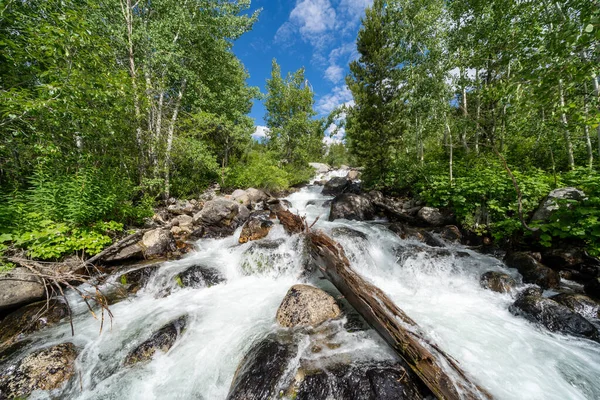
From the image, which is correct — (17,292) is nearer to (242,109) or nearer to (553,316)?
(553,316)

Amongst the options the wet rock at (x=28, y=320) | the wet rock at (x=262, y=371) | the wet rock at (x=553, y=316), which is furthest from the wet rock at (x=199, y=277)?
the wet rock at (x=553, y=316)

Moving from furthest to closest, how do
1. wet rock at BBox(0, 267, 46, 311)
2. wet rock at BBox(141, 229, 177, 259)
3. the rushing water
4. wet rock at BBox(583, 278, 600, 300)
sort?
wet rock at BBox(141, 229, 177, 259)
wet rock at BBox(583, 278, 600, 300)
wet rock at BBox(0, 267, 46, 311)
the rushing water

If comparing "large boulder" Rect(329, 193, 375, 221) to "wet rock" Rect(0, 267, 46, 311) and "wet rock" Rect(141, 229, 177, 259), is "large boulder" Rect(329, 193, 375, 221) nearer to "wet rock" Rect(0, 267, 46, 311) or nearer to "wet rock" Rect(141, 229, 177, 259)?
"wet rock" Rect(141, 229, 177, 259)

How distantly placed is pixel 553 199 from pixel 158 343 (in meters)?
9.56

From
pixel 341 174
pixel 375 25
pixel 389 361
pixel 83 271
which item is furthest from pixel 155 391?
pixel 341 174

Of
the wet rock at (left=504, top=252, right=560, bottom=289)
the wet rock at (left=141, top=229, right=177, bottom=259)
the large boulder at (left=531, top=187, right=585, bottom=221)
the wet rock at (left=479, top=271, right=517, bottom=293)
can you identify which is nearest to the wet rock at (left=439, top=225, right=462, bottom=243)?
the wet rock at (left=504, top=252, right=560, bottom=289)

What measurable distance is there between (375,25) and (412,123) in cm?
671

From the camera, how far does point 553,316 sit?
3.71 metres

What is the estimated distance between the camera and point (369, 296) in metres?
3.35

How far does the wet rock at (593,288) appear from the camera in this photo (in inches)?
161

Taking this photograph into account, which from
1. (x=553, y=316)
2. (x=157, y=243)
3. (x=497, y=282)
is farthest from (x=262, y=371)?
(x=157, y=243)

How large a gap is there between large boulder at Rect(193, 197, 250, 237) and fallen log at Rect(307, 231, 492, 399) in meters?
6.07

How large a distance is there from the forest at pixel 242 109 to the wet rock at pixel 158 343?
3.31 meters

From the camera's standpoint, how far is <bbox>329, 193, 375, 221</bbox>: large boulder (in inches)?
Answer: 412
